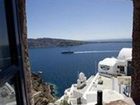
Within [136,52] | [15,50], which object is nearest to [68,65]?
[136,52]

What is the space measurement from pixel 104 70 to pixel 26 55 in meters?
18.1

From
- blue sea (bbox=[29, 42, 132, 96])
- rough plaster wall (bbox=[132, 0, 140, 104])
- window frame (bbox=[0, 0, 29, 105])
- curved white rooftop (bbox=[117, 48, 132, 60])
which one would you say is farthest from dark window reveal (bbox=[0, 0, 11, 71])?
blue sea (bbox=[29, 42, 132, 96])

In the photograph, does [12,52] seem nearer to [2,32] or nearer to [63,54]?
[2,32]

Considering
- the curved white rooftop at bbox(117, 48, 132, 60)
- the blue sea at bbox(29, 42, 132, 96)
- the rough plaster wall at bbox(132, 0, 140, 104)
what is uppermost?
the rough plaster wall at bbox(132, 0, 140, 104)

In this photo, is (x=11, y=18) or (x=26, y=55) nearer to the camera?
(x=11, y=18)

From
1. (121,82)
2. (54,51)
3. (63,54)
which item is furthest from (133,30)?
(54,51)

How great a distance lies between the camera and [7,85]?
1.07m

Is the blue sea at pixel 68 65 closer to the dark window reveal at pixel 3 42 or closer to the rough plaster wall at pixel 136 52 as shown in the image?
the rough plaster wall at pixel 136 52

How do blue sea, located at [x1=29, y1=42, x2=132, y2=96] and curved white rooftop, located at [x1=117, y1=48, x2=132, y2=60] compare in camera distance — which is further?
blue sea, located at [x1=29, y1=42, x2=132, y2=96]

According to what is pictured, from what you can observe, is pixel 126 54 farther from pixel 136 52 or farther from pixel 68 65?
pixel 68 65

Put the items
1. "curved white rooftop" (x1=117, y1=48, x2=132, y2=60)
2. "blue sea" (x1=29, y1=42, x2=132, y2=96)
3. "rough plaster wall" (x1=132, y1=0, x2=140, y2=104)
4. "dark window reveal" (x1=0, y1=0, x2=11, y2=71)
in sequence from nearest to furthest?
"dark window reveal" (x1=0, y1=0, x2=11, y2=71) < "rough plaster wall" (x1=132, y1=0, x2=140, y2=104) < "curved white rooftop" (x1=117, y1=48, x2=132, y2=60) < "blue sea" (x1=29, y1=42, x2=132, y2=96)

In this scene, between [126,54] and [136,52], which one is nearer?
[136,52]

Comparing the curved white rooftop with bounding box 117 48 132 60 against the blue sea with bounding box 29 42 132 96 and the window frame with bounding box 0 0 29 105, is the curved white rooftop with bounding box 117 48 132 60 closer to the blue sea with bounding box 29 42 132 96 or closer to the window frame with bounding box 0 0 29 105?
the blue sea with bounding box 29 42 132 96

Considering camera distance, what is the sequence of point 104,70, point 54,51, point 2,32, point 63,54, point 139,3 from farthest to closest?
point 54,51 → point 63,54 → point 104,70 → point 139,3 → point 2,32
